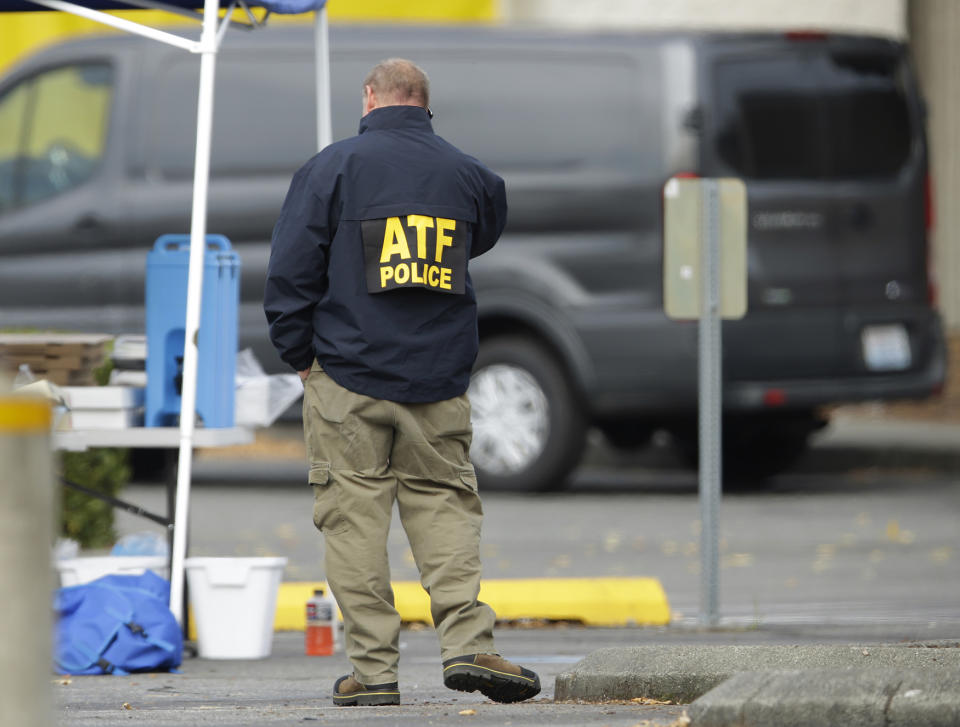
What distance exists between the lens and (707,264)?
747 centimetres

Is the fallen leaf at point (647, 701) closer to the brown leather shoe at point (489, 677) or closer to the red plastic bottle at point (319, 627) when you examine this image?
the brown leather shoe at point (489, 677)

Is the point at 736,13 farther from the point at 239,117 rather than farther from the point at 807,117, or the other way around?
the point at 239,117

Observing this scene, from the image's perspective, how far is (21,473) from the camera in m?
2.62

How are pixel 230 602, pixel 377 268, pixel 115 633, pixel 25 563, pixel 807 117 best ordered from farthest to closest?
pixel 807 117, pixel 230 602, pixel 115 633, pixel 377 268, pixel 25 563

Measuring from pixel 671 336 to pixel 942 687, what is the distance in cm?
700

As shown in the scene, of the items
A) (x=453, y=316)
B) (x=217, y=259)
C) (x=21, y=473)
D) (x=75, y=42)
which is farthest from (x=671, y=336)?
(x=21, y=473)

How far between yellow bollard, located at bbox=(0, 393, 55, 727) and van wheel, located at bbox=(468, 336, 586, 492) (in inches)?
335

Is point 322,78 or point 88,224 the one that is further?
point 88,224

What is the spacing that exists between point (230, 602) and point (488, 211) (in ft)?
6.48

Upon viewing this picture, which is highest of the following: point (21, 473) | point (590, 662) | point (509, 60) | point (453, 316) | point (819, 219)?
point (509, 60)

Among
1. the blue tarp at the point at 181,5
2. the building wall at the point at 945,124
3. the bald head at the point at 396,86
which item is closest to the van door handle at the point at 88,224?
the blue tarp at the point at 181,5

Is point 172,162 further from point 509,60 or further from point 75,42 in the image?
point 509,60

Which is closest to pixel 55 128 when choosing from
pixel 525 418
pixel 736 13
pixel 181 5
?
pixel 525 418

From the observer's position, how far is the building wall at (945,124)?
16125 mm
